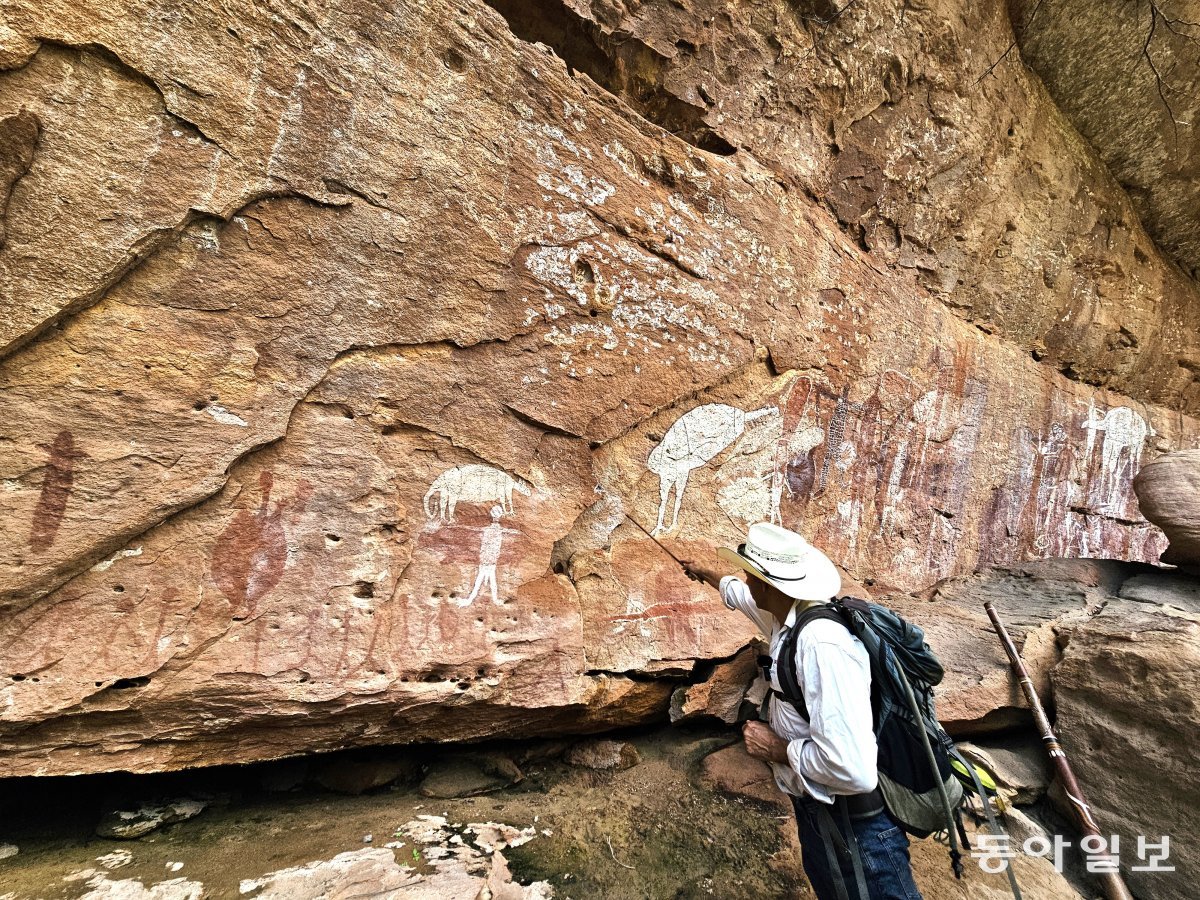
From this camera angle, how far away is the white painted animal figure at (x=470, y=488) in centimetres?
353

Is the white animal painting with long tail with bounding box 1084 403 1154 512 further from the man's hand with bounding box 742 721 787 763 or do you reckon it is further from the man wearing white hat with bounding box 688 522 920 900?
the man's hand with bounding box 742 721 787 763

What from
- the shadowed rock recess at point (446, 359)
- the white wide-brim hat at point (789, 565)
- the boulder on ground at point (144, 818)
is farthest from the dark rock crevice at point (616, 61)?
the boulder on ground at point (144, 818)

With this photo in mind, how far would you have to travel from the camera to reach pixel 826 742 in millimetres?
2008

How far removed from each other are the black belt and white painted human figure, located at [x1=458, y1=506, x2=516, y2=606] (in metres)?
2.16

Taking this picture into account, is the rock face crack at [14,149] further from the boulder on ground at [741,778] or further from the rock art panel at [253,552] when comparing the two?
the boulder on ground at [741,778]

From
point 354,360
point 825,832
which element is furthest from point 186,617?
point 825,832

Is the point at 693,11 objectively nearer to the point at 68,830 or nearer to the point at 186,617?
the point at 186,617

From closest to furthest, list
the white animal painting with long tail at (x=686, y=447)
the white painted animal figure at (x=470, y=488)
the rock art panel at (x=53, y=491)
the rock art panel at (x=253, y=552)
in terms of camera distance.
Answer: the rock art panel at (x=53, y=491), the rock art panel at (x=253, y=552), the white painted animal figure at (x=470, y=488), the white animal painting with long tail at (x=686, y=447)

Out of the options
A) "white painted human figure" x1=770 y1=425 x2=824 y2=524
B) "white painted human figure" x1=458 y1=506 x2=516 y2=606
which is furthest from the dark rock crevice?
"white painted human figure" x1=458 y1=506 x2=516 y2=606

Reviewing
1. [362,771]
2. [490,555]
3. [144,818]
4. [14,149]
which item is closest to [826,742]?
[490,555]

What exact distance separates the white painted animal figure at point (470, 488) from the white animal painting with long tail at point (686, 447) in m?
1.21

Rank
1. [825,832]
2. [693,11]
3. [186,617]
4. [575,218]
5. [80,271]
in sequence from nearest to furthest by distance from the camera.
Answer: [825,832] < [80,271] < [186,617] < [575,218] < [693,11]

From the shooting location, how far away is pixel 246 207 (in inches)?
116

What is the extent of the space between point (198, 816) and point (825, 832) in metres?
3.38
